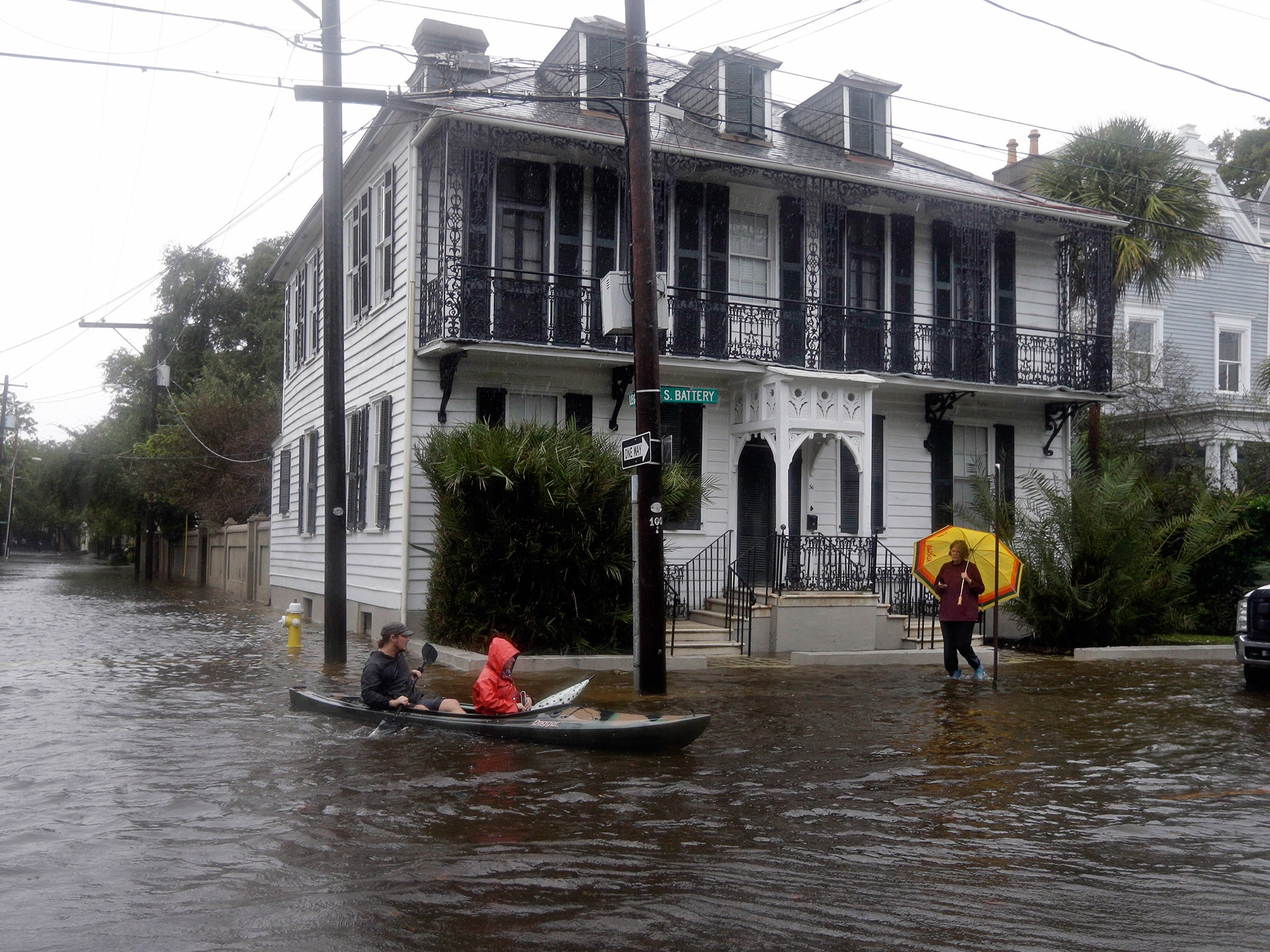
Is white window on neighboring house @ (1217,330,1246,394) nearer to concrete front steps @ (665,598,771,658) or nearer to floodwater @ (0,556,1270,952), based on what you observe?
concrete front steps @ (665,598,771,658)

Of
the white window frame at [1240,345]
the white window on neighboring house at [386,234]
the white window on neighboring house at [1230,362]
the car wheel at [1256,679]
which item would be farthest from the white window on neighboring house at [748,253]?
the white window on neighboring house at [1230,362]

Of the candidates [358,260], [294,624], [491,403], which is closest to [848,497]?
[491,403]

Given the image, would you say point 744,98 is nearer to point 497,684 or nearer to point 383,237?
point 383,237

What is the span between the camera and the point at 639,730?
9.28 m

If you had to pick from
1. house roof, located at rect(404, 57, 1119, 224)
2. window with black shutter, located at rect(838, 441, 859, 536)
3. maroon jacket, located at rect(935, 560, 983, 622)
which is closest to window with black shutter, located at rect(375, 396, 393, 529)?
house roof, located at rect(404, 57, 1119, 224)

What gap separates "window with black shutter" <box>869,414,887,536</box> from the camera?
69.7 ft

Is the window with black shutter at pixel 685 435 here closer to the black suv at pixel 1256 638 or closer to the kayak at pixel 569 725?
the black suv at pixel 1256 638

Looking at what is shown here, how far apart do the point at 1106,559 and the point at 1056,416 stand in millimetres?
4289

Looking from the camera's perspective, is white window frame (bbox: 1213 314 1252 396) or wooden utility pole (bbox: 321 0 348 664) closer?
wooden utility pole (bbox: 321 0 348 664)

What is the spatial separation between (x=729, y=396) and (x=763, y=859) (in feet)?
46.2

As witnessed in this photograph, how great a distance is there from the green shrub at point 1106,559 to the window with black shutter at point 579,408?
713 centimetres

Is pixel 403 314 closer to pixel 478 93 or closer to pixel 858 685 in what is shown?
pixel 478 93

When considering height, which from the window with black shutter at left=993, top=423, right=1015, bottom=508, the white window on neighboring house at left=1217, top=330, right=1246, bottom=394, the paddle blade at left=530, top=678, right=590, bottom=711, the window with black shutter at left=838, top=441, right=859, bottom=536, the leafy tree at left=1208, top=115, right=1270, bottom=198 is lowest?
the paddle blade at left=530, top=678, right=590, bottom=711

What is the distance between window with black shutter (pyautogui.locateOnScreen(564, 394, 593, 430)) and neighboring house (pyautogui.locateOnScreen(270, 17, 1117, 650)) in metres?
0.03
